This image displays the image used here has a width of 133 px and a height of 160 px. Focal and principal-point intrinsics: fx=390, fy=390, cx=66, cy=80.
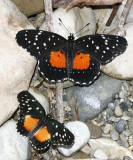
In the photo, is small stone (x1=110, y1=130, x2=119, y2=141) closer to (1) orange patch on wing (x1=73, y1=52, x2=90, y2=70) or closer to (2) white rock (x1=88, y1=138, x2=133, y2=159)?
(2) white rock (x1=88, y1=138, x2=133, y2=159)

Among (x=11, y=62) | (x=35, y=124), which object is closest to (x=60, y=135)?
(x=35, y=124)

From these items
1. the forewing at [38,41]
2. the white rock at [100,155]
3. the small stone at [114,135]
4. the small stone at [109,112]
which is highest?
the forewing at [38,41]

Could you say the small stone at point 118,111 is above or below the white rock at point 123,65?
below

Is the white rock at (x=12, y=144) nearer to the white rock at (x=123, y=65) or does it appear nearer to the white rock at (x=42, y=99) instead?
the white rock at (x=42, y=99)

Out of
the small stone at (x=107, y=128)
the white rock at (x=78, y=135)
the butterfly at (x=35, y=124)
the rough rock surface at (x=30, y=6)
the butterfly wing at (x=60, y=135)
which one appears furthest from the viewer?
the rough rock surface at (x=30, y=6)

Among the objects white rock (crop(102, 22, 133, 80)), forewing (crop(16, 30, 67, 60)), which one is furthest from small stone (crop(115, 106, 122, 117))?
forewing (crop(16, 30, 67, 60))

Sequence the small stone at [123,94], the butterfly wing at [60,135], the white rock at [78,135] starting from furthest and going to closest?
1. the small stone at [123,94]
2. the white rock at [78,135]
3. the butterfly wing at [60,135]

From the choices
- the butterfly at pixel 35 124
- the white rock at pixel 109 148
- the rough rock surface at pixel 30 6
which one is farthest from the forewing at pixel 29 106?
the rough rock surface at pixel 30 6
